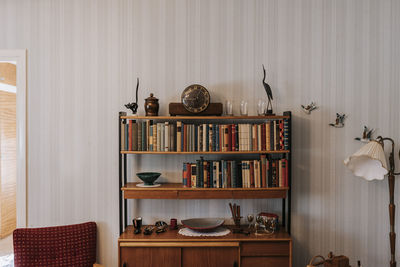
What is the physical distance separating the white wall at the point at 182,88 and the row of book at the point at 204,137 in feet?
0.91

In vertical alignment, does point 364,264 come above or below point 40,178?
below

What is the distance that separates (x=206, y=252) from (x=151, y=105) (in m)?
1.25

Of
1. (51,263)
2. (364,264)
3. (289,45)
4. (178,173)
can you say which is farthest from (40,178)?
(364,264)

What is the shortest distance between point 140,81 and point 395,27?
2.36 meters

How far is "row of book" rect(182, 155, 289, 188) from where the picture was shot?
7.64ft

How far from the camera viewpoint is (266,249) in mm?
2219

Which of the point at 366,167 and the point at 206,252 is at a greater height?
the point at 366,167

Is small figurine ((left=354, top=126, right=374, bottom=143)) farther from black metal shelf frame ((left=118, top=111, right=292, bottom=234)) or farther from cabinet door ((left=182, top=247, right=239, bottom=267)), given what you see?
cabinet door ((left=182, top=247, right=239, bottom=267))

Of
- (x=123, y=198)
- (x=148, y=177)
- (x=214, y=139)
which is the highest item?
(x=214, y=139)

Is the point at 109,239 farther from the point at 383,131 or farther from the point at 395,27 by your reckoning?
the point at 395,27

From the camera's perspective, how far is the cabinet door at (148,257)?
86.8 inches

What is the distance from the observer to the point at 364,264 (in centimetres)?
257

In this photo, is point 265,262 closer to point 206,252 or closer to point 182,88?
point 206,252

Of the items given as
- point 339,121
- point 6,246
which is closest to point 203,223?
point 339,121
